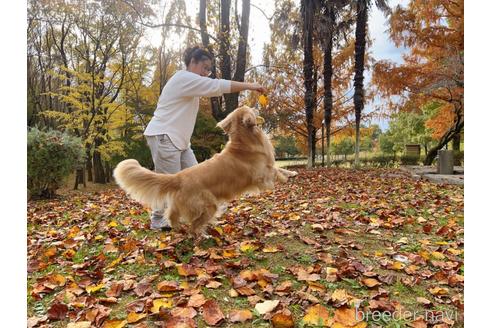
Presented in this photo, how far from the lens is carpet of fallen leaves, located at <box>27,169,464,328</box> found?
97.2 inches

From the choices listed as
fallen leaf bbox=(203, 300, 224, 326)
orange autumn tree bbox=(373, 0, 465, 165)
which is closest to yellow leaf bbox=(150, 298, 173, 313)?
fallen leaf bbox=(203, 300, 224, 326)

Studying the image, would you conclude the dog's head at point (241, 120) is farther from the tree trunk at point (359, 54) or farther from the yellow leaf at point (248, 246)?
the tree trunk at point (359, 54)

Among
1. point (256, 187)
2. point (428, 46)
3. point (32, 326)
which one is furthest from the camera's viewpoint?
point (428, 46)

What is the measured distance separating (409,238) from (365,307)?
2037mm

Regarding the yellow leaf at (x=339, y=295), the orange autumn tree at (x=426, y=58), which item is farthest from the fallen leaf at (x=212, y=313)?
the orange autumn tree at (x=426, y=58)

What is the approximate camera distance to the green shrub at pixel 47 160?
10539mm

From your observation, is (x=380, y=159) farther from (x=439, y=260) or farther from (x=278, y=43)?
(x=439, y=260)

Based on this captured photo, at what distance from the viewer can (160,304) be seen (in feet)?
8.61

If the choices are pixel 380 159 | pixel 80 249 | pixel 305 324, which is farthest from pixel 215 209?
pixel 380 159

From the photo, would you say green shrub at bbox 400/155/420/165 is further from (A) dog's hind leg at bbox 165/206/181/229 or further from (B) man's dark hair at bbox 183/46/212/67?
(A) dog's hind leg at bbox 165/206/181/229

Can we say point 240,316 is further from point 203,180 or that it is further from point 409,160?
point 409,160

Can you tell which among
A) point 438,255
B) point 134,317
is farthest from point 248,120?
point 134,317

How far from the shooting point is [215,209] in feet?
13.6

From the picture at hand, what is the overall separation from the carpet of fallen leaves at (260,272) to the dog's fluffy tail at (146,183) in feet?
1.85
